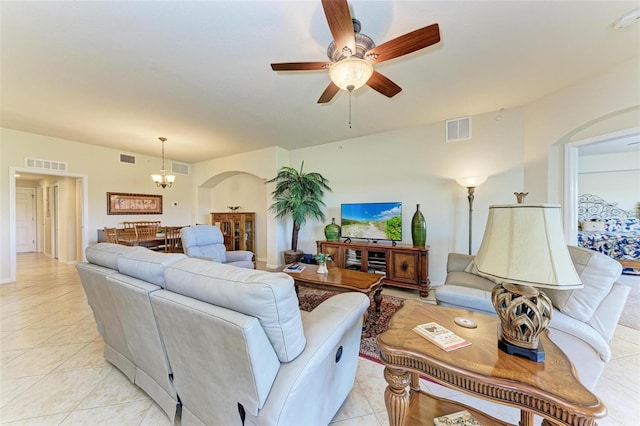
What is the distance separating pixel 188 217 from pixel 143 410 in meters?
5.96

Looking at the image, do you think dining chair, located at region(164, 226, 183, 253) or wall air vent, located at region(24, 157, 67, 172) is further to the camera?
dining chair, located at region(164, 226, 183, 253)

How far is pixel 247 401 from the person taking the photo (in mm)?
979

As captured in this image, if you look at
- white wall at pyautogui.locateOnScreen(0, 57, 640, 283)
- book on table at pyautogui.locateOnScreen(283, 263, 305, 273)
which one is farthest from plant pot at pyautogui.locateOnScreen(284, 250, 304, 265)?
book on table at pyautogui.locateOnScreen(283, 263, 305, 273)

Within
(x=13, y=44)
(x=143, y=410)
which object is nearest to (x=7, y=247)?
(x=13, y=44)

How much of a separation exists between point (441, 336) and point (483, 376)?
223mm

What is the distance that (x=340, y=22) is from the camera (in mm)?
1482

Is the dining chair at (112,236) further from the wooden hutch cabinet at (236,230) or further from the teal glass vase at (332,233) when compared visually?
the teal glass vase at (332,233)

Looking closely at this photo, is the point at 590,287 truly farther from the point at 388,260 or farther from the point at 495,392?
the point at 388,260

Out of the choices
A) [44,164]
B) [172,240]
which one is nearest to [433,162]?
[172,240]

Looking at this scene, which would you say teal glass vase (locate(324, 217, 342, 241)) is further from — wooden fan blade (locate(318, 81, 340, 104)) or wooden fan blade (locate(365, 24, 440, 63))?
wooden fan blade (locate(365, 24, 440, 63))

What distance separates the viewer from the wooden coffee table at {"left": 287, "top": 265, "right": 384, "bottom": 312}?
2.45 metres

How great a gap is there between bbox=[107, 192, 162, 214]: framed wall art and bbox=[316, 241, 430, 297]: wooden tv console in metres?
4.64

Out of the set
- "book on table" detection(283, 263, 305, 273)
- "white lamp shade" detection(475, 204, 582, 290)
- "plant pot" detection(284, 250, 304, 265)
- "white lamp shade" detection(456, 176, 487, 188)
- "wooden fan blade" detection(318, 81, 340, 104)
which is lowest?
"plant pot" detection(284, 250, 304, 265)

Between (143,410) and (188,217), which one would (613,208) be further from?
(188,217)
